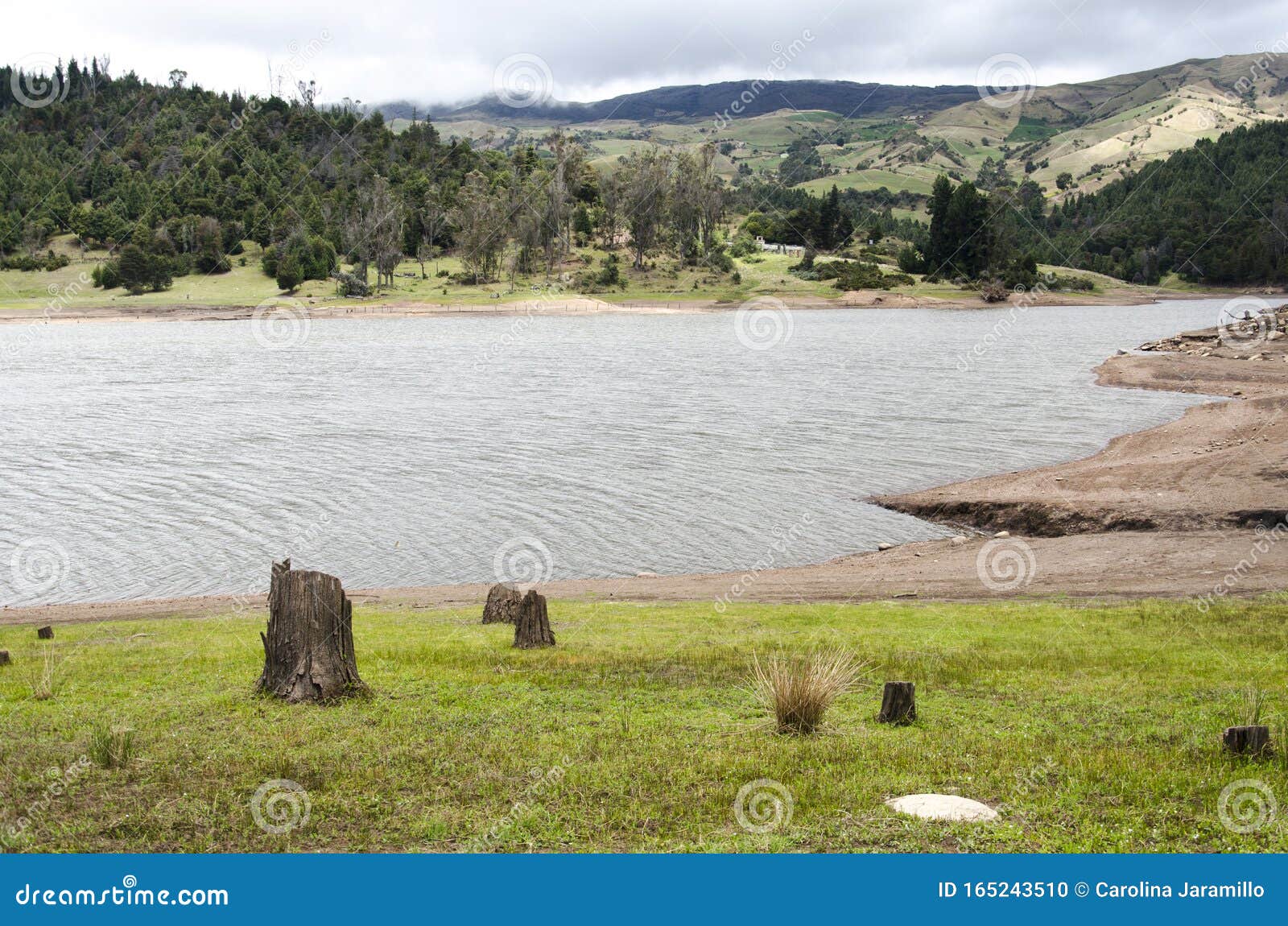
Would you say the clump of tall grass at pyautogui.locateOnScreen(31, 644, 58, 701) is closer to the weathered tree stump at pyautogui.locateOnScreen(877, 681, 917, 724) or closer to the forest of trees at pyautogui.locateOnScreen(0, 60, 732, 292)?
the weathered tree stump at pyautogui.locateOnScreen(877, 681, 917, 724)

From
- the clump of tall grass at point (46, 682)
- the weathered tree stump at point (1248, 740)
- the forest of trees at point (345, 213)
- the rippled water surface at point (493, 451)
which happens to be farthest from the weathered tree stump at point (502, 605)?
the forest of trees at point (345, 213)

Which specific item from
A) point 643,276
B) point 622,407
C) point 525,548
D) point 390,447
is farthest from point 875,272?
point 525,548

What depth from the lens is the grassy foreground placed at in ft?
29.7

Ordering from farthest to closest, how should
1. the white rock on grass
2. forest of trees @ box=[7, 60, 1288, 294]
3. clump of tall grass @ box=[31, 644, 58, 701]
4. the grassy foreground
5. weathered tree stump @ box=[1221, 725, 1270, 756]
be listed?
forest of trees @ box=[7, 60, 1288, 294]
clump of tall grass @ box=[31, 644, 58, 701]
weathered tree stump @ box=[1221, 725, 1270, 756]
the white rock on grass
the grassy foreground

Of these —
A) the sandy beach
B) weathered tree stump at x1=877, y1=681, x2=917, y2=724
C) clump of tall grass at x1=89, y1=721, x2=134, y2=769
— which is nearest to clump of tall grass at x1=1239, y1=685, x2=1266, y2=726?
weathered tree stump at x1=877, y1=681, x2=917, y2=724

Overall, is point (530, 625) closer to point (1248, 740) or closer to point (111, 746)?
point (111, 746)

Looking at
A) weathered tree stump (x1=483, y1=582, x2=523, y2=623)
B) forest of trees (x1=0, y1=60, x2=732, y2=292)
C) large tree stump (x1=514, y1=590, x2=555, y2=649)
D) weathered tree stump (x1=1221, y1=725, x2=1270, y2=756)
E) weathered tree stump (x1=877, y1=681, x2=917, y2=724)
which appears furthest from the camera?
forest of trees (x1=0, y1=60, x2=732, y2=292)

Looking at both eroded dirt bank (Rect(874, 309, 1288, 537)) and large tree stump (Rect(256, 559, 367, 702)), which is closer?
large tree stump (Rect(256, 559, 367, 702))

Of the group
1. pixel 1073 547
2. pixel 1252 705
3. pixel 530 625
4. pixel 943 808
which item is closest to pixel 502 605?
pixel 530 625

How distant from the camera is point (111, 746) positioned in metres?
10.9

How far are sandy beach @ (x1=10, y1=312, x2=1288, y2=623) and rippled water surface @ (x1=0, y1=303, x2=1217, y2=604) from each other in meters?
1.82

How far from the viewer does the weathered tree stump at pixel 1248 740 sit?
1076cm

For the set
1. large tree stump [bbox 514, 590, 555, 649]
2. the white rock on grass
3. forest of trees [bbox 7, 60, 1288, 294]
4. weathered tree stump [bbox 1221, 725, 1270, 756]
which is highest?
forest of trees [bbox 7, 60, 1288, 294]

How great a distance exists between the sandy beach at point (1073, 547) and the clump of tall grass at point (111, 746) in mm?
11244
